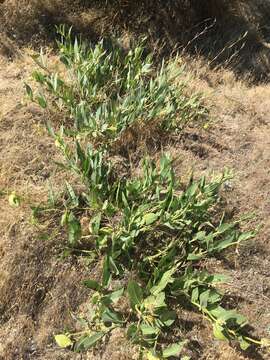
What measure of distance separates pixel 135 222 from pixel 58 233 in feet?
1.59

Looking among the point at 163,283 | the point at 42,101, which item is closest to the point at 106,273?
the point at 163,283

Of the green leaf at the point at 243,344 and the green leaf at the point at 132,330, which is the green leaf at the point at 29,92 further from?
the green leaf at the point at 243,344

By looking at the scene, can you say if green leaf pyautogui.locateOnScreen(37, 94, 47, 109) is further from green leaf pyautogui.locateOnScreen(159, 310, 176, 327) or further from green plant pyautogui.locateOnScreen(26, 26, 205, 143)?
green leaf pyautogui.locateOnScreen(159, 310, 176, 327)

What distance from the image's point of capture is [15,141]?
311 cm

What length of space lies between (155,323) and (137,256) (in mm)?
451

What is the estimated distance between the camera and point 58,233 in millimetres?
2707

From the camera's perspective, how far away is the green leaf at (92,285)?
94.8 inches

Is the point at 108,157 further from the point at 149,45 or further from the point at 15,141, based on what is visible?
the point at 149,45

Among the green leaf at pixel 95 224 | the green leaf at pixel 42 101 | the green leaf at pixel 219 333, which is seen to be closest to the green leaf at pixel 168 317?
Answer: the green leaf at pixel 219 333

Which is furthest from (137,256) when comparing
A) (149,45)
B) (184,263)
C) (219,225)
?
(149,45)

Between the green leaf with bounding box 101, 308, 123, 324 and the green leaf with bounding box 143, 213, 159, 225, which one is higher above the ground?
the green leaf with bounding box 143, 213, 159, 225

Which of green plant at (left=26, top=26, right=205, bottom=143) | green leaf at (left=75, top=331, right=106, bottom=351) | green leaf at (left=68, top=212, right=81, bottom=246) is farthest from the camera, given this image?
green plant at (left=26, top=26, right=205, bottom=143)

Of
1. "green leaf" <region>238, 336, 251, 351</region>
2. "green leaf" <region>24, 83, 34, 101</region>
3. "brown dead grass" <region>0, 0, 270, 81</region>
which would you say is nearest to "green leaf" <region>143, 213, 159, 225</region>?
"green leaf" <region>238, 336, 251, 351</region>

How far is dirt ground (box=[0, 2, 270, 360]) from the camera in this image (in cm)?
248
